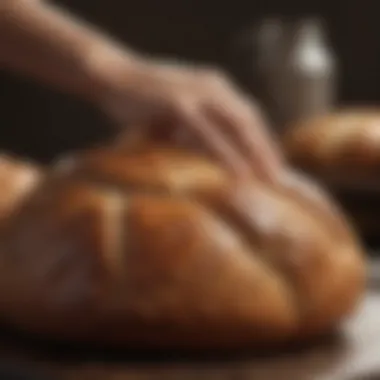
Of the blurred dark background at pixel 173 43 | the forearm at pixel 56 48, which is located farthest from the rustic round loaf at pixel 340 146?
the forearm at pixel 56 48

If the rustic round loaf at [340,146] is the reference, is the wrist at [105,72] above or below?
below

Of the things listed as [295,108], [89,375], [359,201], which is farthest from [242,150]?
[295,108]

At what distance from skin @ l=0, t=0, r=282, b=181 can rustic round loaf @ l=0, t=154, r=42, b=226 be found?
0.08 meters

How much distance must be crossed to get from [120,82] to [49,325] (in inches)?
7.3

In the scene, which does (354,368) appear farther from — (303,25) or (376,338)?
(303,25)

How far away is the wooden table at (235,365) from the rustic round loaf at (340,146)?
0.47 m

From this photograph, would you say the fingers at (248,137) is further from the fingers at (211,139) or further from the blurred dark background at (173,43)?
the blurred dark background at (173,43)

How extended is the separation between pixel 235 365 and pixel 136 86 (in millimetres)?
211

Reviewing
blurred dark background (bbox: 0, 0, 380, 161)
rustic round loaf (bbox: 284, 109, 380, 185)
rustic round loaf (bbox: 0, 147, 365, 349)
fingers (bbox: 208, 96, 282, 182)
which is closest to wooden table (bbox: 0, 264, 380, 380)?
rustic round loaf (bbox: 0, 147, 365, 349)

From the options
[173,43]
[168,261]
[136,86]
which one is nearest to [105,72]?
[136,86]

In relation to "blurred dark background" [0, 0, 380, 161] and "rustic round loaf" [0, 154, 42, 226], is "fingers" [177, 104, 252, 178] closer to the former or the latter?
"rustic round loaf" [0, 154, 42, 226]

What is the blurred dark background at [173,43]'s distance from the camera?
4.58 feet

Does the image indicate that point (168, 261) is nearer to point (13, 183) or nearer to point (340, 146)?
point (13, 183)

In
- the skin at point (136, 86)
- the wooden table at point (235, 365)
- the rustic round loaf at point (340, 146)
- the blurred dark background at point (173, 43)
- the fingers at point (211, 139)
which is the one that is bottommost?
the wooden table at point (235, 365)
